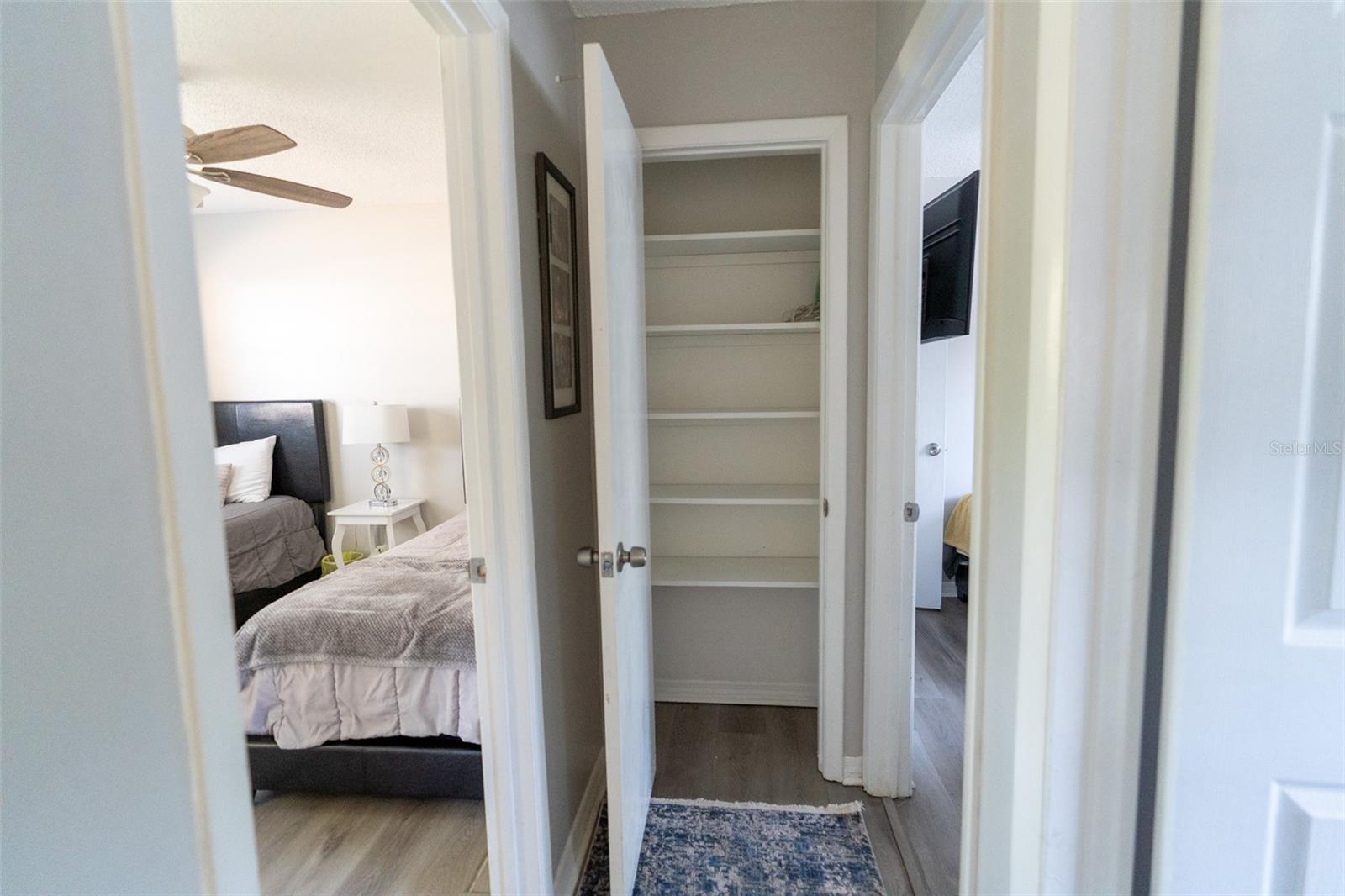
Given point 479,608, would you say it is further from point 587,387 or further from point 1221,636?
point 1221,636

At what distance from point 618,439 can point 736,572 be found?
1097 mm

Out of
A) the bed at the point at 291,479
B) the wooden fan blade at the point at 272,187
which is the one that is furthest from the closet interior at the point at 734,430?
the bed at the point at 291,479

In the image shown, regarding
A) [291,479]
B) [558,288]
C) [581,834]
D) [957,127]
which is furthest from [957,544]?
[291,479]

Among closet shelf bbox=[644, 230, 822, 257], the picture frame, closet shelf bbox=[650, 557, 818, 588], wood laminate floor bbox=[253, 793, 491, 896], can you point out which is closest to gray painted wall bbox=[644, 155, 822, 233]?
closet shelf bbox=[644, 230, 822, 257]

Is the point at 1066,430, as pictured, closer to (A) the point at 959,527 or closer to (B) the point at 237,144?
(B) the point at 237,144

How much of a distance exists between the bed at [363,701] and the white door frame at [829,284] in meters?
1.16

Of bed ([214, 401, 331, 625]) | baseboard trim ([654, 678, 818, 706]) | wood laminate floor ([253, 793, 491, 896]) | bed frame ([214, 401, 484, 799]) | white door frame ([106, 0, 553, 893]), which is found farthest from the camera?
bed ([214, 401, 331, 625])

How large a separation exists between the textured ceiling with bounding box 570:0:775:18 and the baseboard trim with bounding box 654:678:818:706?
246 cm

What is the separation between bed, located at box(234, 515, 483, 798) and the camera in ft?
6.15

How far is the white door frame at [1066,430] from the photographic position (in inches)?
27.1

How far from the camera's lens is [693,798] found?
1.96 meters

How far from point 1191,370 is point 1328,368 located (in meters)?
0.13

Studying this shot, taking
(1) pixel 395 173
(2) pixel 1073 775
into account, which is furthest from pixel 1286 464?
(1) pixel 395 173

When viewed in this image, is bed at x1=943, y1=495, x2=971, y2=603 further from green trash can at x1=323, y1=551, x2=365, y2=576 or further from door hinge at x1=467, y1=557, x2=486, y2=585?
green trash can at x1=323, y1=551, x2=365, y2=576
